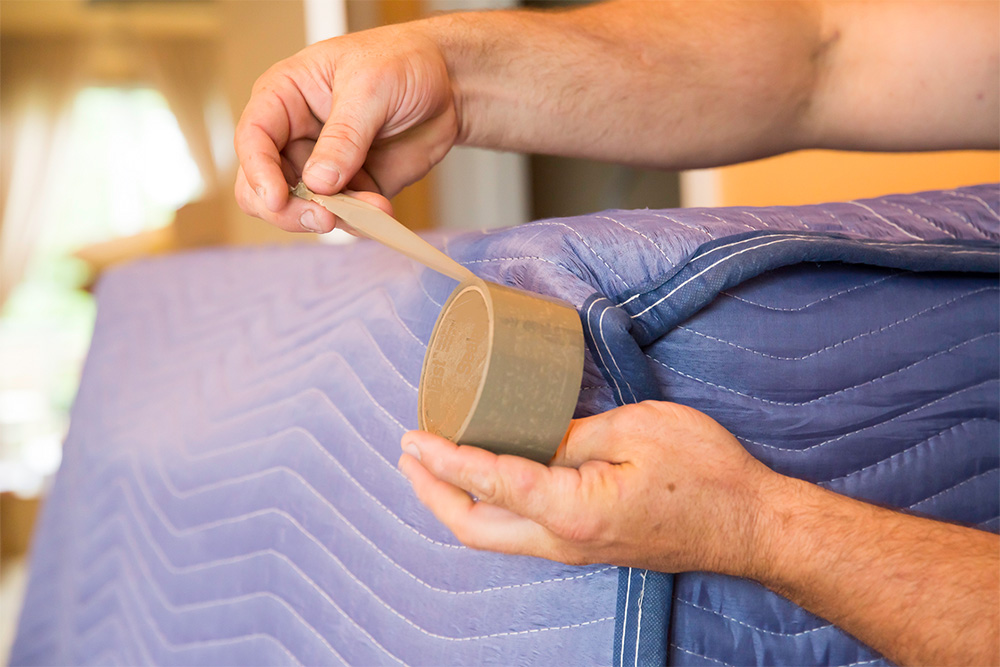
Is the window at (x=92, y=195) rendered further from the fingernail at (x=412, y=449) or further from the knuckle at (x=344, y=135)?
the fingernail at (x=412, y=449)

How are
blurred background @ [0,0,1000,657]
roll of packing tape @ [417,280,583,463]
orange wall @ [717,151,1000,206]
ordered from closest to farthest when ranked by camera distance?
roll of packing tape @ [417,280,583,463]
orange wall @ [717,151,1000,206]
blurred background @ [0,0,1000,657]

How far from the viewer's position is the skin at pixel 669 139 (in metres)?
0.43

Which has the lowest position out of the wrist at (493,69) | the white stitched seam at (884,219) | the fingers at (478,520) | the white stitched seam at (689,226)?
the fingers at (478,520)

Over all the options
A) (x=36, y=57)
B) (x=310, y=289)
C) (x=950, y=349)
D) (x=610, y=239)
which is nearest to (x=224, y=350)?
(x=310, y=289)

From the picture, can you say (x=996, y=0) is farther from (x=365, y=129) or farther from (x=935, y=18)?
(x=365, y=129)

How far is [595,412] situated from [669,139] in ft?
1.52

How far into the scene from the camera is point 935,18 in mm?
830

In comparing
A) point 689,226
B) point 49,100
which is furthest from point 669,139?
point 49,100

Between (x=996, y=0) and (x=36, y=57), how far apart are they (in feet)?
11.7

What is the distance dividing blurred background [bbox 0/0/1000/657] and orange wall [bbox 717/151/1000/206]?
0.82 metres

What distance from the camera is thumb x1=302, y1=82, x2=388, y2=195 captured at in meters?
0.56

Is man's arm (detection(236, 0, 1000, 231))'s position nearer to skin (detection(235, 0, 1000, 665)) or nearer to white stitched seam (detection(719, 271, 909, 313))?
skin (detection(235, 0, 1000, 665))

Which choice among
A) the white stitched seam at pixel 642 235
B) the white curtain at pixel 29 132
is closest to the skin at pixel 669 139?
the white stitched seam at pixel 642 235

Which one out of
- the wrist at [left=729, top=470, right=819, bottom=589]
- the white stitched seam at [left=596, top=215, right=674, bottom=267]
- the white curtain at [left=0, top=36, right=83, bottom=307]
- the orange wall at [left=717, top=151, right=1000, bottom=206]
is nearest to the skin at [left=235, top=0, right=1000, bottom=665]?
the wrist at [left=729, top=470, right=819, bottom=589]
